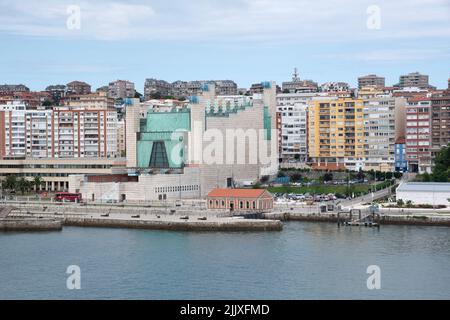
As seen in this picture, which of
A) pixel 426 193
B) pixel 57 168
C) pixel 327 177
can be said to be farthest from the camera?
pixel 327 177

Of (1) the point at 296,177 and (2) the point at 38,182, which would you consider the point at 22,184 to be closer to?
(2) the point at 38,182

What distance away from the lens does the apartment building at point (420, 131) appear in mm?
39031

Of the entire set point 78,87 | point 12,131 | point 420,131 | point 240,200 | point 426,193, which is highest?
point 78,87

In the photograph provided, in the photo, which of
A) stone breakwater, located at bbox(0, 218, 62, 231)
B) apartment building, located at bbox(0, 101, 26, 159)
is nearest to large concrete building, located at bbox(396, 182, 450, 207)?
stone breakwater, located at bbox(0, 218, 62, 231)

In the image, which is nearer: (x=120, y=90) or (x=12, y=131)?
(x=12, y=131)

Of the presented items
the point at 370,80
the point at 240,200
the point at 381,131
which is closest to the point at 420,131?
the point at 381,131

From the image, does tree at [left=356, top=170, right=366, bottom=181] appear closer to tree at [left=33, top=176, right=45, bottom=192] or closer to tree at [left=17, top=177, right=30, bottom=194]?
tree at [left=33, top=176, right=45, bottom=192]

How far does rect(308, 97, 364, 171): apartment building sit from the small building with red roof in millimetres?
13173

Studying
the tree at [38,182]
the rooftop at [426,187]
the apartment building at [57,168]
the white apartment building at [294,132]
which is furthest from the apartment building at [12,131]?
the rooftop at [426,187]

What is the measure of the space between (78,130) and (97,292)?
88.6ft

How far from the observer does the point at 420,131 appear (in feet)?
128

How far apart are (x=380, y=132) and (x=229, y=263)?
22.8 meters

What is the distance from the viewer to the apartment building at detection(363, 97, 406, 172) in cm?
4062

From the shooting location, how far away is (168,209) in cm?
2880
